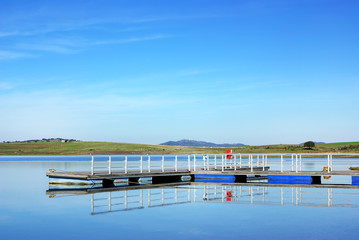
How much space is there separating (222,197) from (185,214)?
5.37m

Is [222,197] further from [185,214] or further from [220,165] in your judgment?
[220,165]

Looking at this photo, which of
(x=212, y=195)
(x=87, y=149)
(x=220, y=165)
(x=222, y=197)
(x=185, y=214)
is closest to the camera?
(x=185, y=214)

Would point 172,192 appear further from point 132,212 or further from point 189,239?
point 189,239

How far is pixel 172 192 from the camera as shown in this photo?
26.0 metres

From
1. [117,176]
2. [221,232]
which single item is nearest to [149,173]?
[117,176]

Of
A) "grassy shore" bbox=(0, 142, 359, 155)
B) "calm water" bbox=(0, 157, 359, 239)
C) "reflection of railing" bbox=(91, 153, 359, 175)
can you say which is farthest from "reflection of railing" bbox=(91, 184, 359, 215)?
"grassy shore" bbox=(0, 142, 359, 155)

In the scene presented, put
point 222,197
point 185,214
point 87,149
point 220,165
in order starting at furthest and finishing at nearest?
point 87,149 → point 220,165 → point 222,197 → point 185,214

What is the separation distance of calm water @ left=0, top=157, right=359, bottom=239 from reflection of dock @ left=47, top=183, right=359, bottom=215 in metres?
0.04

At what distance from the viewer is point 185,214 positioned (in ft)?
60.3

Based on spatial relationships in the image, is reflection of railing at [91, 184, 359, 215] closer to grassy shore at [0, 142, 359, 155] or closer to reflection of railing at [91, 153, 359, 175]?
reflection of railing at [91, 153, 359, 175]

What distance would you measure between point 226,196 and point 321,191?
5.86 metres

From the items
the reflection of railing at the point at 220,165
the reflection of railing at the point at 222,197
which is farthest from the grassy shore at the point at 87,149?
the reflection of railing at the point at 222,197

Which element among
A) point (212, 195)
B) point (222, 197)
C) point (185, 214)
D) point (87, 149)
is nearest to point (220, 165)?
point (212, 195)

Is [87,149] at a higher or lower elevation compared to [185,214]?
higher
